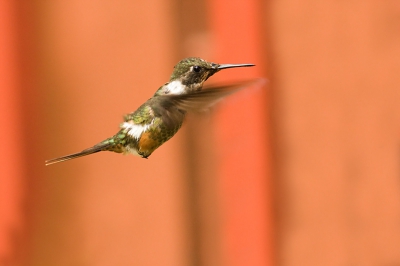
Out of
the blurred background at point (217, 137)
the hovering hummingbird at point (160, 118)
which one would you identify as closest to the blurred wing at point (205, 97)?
the hovering hummingbird at point (160, 118)

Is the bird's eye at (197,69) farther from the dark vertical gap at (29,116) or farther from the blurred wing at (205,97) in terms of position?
the dark vertical gap at (29,116)

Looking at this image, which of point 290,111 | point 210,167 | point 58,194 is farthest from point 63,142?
point 290,111

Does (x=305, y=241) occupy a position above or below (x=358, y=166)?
below

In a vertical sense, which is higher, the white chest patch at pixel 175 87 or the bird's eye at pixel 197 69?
the bird's eye at pixel 197 69

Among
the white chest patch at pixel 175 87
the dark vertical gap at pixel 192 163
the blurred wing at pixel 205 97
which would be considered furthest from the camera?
the dark vertical gap at pixel 192 163

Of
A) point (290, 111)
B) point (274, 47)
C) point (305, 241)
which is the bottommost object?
point (305, 241)

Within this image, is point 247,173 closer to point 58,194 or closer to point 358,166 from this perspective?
point 358,166
